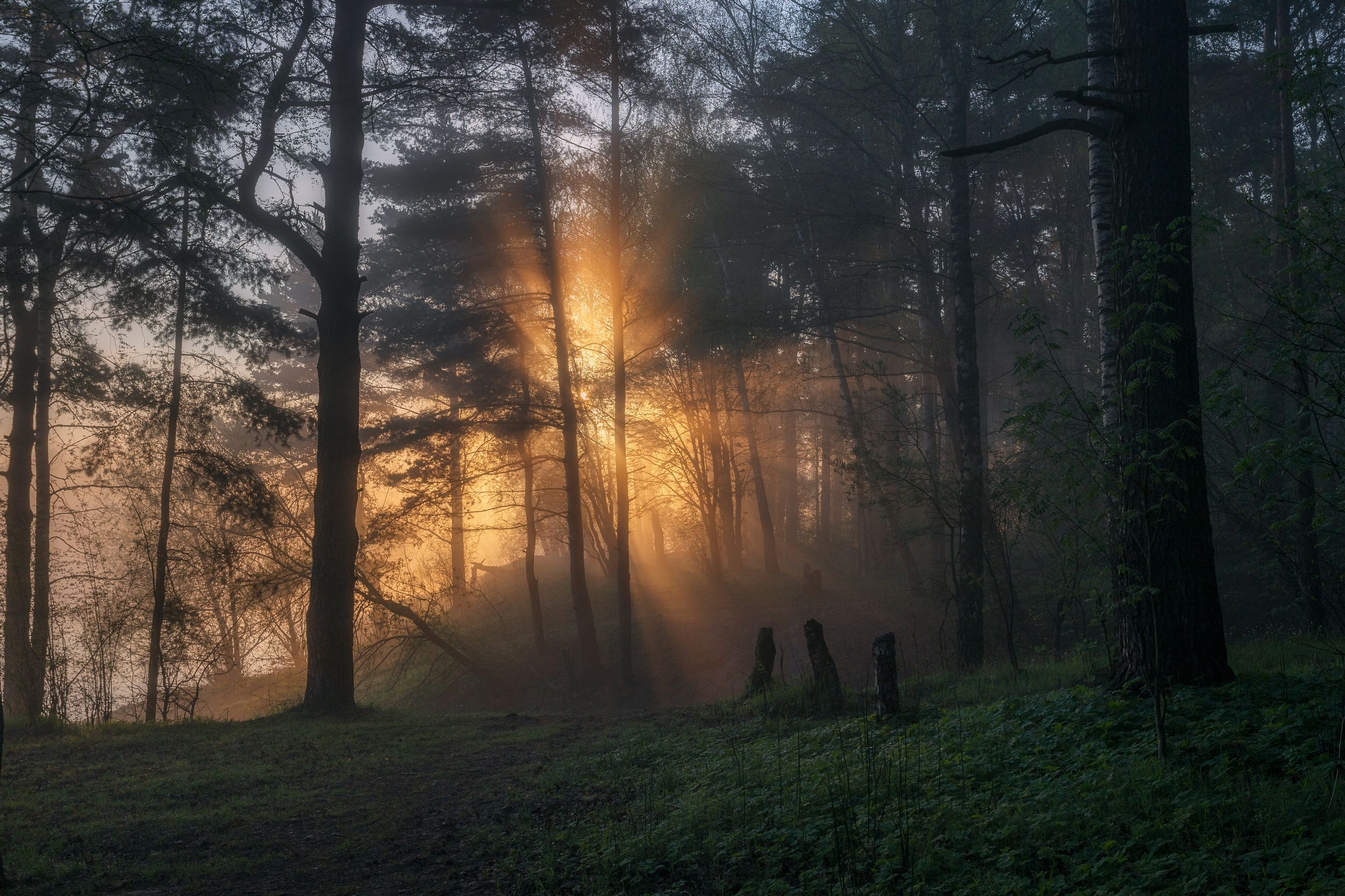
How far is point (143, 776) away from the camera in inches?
296

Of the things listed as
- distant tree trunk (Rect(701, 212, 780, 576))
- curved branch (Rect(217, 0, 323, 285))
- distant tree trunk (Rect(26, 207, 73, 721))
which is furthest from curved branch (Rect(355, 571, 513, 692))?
distant tree trunk (Rect(701, 212, 780, 576))

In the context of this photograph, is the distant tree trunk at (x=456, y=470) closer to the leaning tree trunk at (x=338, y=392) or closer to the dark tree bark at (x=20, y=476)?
the leaning tree trunk at (x=338, y=392)

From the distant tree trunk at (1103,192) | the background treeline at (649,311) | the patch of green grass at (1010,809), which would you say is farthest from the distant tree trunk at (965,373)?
the patch of green grass at (1010,809)

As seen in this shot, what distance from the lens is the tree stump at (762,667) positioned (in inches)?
403

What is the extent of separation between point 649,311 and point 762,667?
29.2 ft

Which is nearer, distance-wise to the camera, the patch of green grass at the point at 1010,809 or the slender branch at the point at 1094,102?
the patch of green grass at the point at 1010,809

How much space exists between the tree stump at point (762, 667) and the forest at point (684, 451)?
0.31ft

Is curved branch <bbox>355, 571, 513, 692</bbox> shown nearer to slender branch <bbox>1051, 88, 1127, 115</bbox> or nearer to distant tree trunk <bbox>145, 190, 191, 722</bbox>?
distant tree trunk <bbox>145, 190, 191, 722</bbox>

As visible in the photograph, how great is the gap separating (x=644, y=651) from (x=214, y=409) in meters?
10.5

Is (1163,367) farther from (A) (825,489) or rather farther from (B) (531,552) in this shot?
(A) (825,489)

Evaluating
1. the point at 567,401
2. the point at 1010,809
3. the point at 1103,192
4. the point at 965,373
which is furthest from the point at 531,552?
the point at 1010,809

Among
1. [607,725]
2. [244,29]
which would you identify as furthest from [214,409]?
[607,725]

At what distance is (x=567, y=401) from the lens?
1628cm

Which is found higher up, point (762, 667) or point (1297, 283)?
point (1297, 283)
